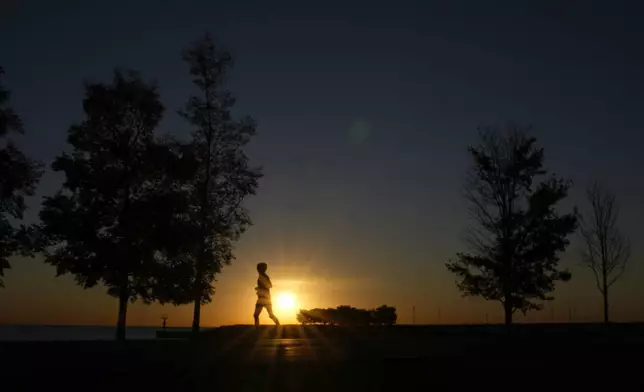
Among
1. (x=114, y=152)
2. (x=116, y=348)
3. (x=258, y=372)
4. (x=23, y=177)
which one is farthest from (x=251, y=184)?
(x=258, y=372)

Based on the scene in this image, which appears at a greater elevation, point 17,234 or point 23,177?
point 23,177

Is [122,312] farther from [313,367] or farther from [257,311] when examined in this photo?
[313,367]

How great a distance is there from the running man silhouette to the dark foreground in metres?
8.65

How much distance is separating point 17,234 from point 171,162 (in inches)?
242

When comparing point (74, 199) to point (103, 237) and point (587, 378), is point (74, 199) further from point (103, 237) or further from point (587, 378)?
point (587, 378)

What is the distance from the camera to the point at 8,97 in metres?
23.8

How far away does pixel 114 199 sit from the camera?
25312 millimetres

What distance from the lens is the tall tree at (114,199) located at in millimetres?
24688

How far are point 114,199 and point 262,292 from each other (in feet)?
26.9

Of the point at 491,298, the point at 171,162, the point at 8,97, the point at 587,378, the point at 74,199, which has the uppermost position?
the point at 8,97

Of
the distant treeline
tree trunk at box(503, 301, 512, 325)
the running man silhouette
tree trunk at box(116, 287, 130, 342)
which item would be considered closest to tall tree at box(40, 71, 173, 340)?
tree trunk at box(116, 287, 130, 342)

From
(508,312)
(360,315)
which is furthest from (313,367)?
(360,315)

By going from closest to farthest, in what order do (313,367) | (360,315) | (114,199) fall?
(313,367) → (114,199) → (360,315)

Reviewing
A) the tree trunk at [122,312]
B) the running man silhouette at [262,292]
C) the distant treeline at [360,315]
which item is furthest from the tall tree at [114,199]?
the distant treeline at [360,315]
